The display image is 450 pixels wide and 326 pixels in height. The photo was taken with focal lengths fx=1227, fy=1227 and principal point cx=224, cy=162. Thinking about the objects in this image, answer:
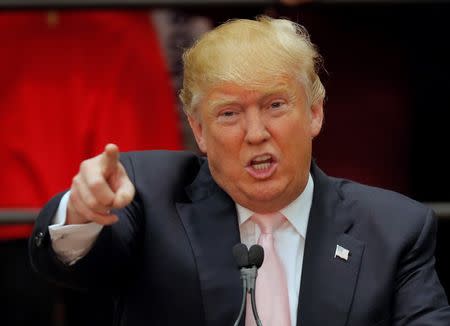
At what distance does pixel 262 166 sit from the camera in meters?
2.73

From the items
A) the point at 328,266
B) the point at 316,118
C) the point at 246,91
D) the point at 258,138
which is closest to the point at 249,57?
the point at 246,91

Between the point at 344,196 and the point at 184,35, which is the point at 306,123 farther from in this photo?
the point at 184,35

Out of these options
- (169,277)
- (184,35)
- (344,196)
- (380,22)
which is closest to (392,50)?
(380,22)

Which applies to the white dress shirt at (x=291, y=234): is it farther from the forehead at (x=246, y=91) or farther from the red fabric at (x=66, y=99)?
the red fabric at (x=66, y=99)

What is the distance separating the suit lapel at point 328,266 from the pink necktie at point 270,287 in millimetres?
40

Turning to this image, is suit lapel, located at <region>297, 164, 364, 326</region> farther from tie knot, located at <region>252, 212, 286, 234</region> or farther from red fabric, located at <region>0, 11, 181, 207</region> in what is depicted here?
red fabric, located at <region>0, 11, 181, 207</region>

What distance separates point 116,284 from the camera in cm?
276

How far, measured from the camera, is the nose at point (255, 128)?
267cm

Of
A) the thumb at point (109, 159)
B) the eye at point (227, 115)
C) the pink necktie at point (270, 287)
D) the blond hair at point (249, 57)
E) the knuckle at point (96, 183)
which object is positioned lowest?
the pink necktie at point (270, 287)

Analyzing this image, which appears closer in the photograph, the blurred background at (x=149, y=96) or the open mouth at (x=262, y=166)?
the open mouth at (x=262, y=166)

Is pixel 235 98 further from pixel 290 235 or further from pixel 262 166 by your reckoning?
pixel 290 235

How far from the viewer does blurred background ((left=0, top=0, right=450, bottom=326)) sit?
3656 millimetres

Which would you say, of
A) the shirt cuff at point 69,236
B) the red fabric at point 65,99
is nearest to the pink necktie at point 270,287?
the shirt cuff at point 69,236

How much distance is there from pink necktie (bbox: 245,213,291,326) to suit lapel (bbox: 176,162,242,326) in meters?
0.05
